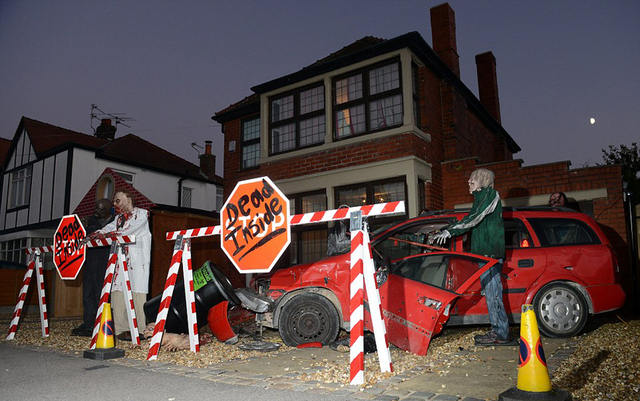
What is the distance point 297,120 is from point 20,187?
17372mm

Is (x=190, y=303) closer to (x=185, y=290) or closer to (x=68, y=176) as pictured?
(x=185, y=290)

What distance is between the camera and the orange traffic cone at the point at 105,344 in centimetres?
535

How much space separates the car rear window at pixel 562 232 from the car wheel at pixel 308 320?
3.20 m

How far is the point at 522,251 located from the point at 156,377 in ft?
16.2

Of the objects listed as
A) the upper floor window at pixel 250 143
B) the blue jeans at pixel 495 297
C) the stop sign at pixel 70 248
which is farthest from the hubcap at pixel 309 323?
the upper floor window at pixel 250 143

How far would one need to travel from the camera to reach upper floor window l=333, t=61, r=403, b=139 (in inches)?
441

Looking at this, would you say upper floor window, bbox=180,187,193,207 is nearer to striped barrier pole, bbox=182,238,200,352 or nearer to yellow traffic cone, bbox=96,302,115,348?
yellow traffic cone, bbox=96,302,115,348

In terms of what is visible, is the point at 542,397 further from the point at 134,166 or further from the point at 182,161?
the point at 182,161

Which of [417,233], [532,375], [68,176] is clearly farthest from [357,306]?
[68,176]

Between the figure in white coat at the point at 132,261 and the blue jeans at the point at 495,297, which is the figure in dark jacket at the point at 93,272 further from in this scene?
the blue jeans at the point at 495,297

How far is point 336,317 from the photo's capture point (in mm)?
5730

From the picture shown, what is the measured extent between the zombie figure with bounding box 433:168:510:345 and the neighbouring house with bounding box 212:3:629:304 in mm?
4684

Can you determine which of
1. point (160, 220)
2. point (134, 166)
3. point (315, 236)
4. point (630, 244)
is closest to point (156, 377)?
point (160, 220)

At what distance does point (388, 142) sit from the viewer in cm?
1093
